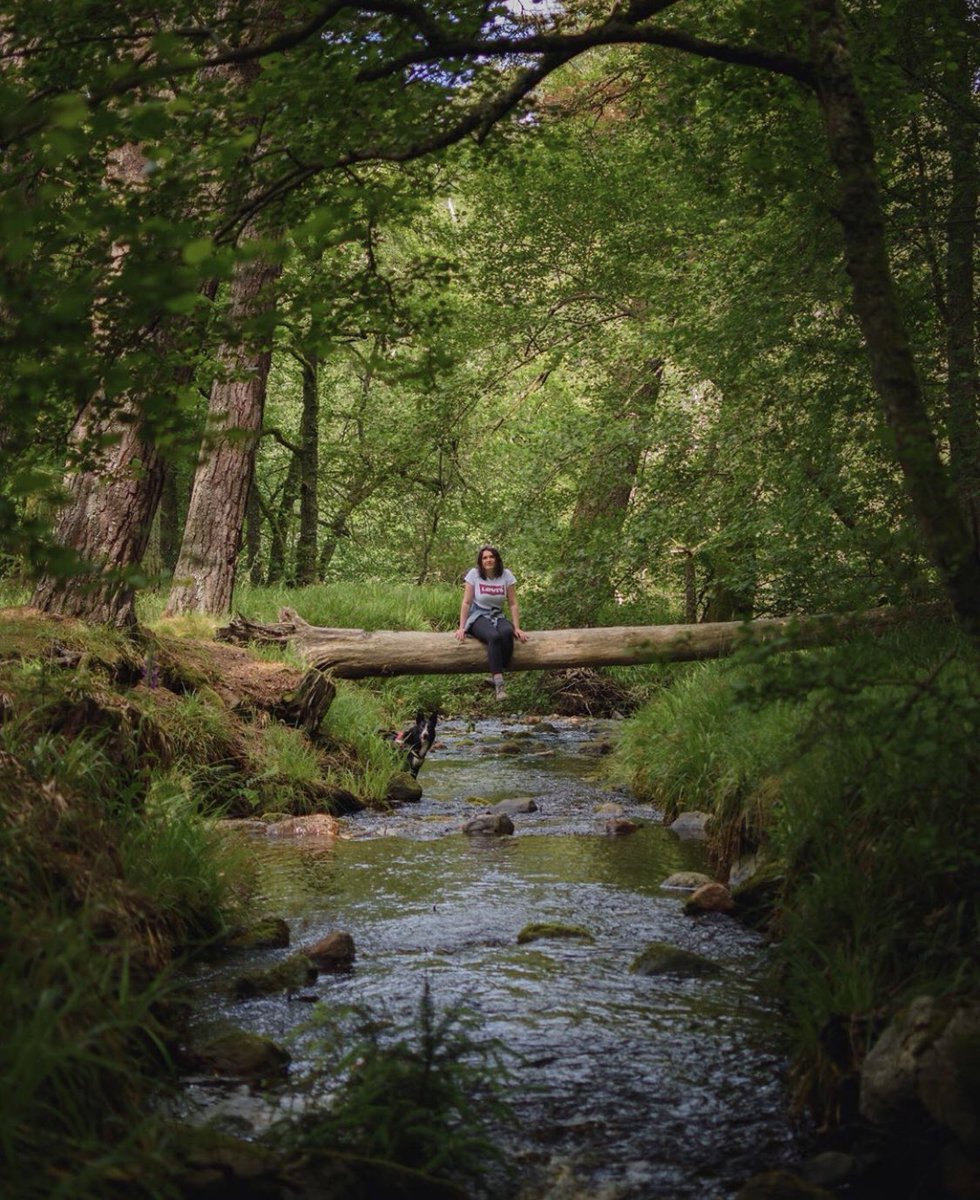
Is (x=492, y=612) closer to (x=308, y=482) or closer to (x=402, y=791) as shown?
(x=402, y=791)

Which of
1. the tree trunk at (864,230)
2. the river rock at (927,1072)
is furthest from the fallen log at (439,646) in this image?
the river rock at (927,1072)

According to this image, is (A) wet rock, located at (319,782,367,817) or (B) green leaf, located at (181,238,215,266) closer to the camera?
(B) green leaf, located at (181,238,215,266)

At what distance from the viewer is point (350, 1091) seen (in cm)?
371

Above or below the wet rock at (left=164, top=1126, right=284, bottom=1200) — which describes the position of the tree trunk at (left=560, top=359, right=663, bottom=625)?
above

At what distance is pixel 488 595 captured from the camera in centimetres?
1270

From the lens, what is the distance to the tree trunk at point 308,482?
20906 millimetres

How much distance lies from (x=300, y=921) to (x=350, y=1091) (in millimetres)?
2596

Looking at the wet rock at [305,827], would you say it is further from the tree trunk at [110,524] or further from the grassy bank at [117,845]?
the tree trunk at [110,524]

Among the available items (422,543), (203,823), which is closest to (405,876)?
(203,823)

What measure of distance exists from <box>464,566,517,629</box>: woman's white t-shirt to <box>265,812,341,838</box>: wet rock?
410 centimetres

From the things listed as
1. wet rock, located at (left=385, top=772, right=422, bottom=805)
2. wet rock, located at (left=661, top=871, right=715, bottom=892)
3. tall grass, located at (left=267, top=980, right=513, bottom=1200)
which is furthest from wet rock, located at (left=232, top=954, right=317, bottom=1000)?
wet rock, located at (left=385, top=772, right=422, bottom=805)

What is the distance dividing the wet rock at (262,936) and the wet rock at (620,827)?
131 inches

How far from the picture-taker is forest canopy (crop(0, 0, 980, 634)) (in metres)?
3.64

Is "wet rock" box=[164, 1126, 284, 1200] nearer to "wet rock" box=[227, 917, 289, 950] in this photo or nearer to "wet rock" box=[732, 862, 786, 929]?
"wet rock" box=[227, 917, 289, 950]
